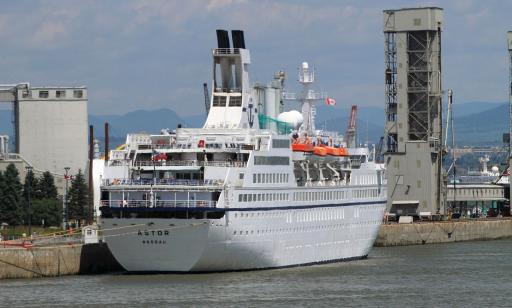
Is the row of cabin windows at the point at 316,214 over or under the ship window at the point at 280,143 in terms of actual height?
under

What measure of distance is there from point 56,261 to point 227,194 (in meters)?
9.90

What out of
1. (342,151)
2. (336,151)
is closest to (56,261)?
(336,151)

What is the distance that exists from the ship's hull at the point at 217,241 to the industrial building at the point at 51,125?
194 feet

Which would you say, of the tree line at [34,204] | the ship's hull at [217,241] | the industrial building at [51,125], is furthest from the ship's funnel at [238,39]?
the industrial building at [51,125]

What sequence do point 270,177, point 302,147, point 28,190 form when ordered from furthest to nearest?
point 28,190, point 302,147, point 270,177

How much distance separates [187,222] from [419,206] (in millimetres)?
61813

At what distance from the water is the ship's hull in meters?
0.68

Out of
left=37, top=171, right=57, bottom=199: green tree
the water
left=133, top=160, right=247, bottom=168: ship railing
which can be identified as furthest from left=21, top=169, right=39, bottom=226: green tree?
the water

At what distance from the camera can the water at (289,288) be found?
69000 mm

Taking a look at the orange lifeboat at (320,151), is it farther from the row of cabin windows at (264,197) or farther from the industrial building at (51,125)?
the industrial building at (51,125)

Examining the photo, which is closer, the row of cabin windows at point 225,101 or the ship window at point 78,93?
the row of cabin windows at point 225,101

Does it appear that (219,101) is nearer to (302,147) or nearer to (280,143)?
(280,143)

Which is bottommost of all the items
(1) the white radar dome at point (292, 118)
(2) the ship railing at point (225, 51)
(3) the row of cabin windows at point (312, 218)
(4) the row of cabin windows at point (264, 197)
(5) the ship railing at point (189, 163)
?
(3) the row of cabin windows at point (312, 218)

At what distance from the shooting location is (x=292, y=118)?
9719 cm
